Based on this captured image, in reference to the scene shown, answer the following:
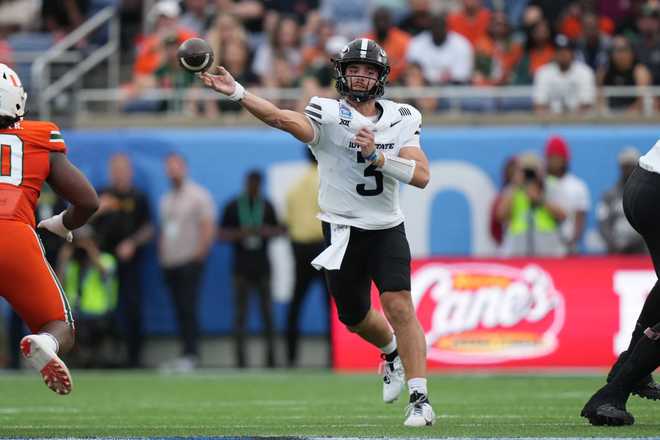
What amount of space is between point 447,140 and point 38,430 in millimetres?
8323

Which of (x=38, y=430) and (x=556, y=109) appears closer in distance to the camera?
(x=38, y=430)

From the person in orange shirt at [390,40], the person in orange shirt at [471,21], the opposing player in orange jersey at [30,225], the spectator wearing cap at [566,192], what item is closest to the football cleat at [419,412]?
the opposing player in orange jersey at [30,225]

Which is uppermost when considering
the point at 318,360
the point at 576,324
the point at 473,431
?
the point at 473,431

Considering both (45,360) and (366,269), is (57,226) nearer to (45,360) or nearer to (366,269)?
(45,360)

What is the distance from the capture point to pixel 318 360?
1514 centimetres

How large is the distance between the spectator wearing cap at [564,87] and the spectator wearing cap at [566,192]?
1.04m

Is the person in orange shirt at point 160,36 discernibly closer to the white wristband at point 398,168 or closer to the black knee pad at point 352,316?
the black knee pad at point 352,316

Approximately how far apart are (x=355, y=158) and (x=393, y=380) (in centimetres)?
153

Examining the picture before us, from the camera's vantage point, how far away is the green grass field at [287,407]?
731cm

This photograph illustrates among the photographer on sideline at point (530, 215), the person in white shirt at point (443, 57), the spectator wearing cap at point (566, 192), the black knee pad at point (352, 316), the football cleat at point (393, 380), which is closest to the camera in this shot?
the black knee pad at point (352, 316)

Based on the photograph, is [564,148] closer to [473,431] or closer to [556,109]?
[556,109]

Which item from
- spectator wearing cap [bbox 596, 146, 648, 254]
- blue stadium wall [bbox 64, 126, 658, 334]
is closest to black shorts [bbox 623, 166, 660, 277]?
spectator wearing cap [bbox 596, 146, 648, 254]

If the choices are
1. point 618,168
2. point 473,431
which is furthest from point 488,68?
point 473,431

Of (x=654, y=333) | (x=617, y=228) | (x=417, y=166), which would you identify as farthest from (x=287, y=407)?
(x=617, y=228)
